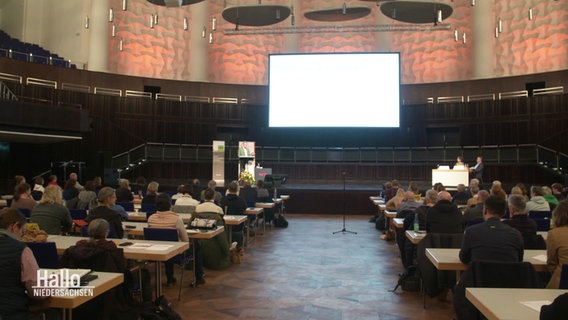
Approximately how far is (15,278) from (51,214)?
290 centimetres

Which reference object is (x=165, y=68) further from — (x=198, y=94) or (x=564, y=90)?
(x=564, y=90)

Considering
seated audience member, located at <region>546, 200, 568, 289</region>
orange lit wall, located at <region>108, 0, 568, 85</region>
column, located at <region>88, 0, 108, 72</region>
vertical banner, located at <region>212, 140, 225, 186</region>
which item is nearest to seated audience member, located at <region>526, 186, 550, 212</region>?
seated audience member, located at <region>546, 200, 568, 289</region>

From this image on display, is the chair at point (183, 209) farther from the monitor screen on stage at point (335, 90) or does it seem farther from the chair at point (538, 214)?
the monitor screen on stage at point (335, 90)

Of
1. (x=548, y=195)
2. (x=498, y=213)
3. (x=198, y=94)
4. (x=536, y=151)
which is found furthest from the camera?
(x=198, y=94)

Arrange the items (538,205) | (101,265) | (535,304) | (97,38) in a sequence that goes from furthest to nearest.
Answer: (97,38) → (538,205) → (101,265) → (535,304)

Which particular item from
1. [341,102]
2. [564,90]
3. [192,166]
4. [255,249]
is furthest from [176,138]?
[564,90]

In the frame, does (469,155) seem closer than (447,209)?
No

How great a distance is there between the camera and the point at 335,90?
1908 centimetres

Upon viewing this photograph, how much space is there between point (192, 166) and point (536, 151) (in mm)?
12886

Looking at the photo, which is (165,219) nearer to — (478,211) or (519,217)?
(519,217)

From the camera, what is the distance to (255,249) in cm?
882

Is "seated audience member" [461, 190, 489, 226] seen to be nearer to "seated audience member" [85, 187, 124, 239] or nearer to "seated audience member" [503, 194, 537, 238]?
"seated audience member" [503, 194, 537, 238]

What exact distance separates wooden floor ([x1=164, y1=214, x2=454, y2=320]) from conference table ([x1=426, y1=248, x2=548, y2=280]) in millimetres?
921

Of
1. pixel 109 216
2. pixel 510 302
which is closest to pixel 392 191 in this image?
pixel 109 216
